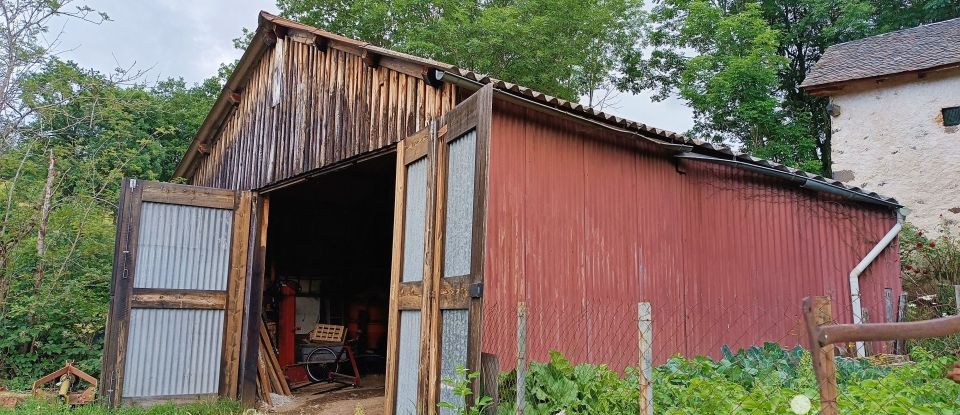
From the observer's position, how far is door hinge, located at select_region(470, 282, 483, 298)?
4.77 metres

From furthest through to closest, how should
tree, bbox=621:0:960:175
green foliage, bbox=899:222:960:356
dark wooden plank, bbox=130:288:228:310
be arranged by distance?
tree, bbox=621:0:960:175 → green foliage, bbox=899:222:960:356 → dark wooden plank, bbox=130:288:228:310

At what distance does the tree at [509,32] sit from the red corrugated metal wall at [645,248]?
38.8 feet

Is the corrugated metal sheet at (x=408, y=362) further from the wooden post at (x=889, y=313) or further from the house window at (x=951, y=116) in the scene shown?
the house window at (x=951, y=116)

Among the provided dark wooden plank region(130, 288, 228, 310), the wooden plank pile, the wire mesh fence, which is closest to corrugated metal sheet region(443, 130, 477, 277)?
the wire mesh fence

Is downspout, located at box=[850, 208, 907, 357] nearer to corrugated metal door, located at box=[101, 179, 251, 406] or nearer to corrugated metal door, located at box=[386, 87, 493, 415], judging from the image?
corrugated metal door, located at box=[386, 87, 493, 415]

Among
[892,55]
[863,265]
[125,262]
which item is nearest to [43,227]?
[125,262]

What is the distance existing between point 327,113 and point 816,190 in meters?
5.94

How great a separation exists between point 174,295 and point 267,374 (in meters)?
1.77

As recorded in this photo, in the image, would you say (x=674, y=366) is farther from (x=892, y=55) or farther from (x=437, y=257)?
(x=892, y=55)

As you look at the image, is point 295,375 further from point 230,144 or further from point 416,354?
point 416,354

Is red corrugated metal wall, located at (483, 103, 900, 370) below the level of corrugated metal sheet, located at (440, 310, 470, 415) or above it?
above

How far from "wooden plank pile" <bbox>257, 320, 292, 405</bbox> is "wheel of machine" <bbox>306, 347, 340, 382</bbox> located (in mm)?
1011

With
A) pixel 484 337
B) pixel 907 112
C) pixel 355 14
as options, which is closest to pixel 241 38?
pixel 355 14

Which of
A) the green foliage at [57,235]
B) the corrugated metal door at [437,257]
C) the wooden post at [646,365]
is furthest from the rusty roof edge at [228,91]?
the wooden post at [646,365]
